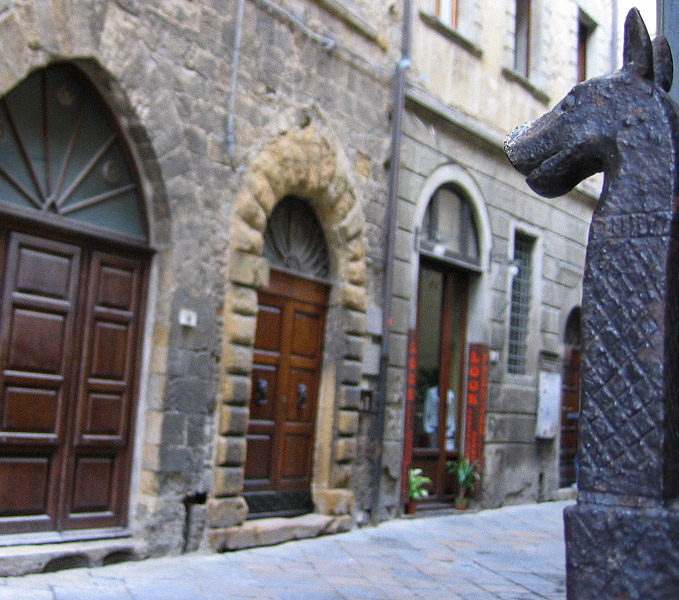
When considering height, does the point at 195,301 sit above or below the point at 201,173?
below

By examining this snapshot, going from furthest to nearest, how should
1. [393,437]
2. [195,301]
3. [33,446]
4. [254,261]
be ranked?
[393,437] < [254,261] < [195,301] < [33,446]

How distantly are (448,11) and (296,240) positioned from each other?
153 inches

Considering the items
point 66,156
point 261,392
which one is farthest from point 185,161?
point 261,392

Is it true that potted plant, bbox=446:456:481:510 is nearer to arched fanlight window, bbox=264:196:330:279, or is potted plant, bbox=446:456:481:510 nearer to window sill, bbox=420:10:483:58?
arched fanlight window, bbox=264:196:330:279

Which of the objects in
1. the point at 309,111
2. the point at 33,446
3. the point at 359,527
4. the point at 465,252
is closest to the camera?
the point at 33,446

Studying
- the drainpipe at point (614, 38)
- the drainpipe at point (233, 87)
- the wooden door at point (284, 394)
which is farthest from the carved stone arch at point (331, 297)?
the drainpipe at point (614, 38)

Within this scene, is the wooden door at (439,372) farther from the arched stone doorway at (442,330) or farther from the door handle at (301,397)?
the door handle at (301,397)

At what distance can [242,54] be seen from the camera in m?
6.96

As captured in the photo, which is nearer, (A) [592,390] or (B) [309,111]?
(A) [592,390]

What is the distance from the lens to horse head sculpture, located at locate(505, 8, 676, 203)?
2.46 meters

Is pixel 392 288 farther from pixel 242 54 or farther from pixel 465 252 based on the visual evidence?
pixel 242 54

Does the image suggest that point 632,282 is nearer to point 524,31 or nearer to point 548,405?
point 548,405

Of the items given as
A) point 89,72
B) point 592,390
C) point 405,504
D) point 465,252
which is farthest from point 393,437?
point 592,390

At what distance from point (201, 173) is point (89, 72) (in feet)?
3.53
